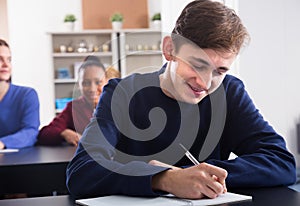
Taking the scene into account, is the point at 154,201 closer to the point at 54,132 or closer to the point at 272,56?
the point at 272,56

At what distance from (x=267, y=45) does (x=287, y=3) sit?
196mm

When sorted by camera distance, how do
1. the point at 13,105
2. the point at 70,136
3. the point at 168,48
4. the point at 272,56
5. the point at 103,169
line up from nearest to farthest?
the point at 103,169, the point at 168,48, the point at 272,56, the point at 70,136, the point at 13,105

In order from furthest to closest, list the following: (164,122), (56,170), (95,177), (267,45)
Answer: (267,45), (56,170), (164,122), (95,177)

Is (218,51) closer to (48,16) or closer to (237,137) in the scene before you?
(237,137)

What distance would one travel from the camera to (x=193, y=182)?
1.01 m

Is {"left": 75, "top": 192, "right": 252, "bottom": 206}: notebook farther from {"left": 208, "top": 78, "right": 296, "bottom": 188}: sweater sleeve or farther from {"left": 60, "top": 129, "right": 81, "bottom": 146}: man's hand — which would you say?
{"left": 60, "top": 129, "right": 81, "bottom": 146}: man's hand

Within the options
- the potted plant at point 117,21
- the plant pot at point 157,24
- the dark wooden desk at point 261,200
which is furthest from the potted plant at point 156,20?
the dark wooden desk at point 261,200

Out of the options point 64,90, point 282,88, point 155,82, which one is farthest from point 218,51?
point 64,90

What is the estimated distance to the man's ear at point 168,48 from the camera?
1.23 metres

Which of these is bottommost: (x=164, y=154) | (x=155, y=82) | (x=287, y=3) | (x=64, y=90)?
(x=64, y=90)

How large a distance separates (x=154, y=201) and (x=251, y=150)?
40 cm

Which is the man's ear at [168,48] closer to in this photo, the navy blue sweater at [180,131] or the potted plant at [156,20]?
the navy blue sweater at [180,131]

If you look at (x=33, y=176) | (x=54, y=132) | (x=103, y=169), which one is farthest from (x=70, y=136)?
(x=103, y=169)

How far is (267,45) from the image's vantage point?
2.05 meters
